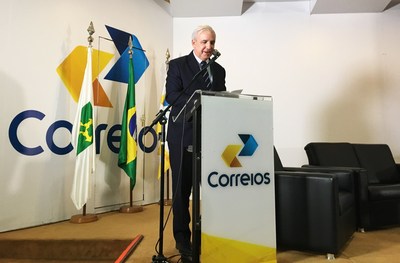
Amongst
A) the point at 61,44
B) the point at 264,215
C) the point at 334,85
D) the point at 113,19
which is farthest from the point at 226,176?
the point at 334,85

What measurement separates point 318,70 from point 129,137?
8.50 feet

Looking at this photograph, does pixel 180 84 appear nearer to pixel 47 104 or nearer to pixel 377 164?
pixel 47 104

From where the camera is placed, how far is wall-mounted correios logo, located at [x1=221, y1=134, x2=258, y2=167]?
1303mm

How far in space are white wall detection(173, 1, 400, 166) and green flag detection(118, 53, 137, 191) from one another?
1.36 metres

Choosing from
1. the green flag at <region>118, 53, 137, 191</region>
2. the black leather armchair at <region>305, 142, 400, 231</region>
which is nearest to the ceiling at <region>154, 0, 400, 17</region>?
the green flag at <region>118, 53, 137, 191</region>

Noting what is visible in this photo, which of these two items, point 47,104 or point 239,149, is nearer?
point 239,149

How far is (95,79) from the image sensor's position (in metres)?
3.19

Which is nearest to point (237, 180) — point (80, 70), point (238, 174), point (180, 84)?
point (238, 174)

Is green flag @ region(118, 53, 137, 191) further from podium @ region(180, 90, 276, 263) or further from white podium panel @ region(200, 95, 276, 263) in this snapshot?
white podium panel @ region(200, 95, 276, 263)

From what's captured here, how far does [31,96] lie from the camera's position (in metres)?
2.70

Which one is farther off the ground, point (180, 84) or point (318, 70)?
point (318, 70)

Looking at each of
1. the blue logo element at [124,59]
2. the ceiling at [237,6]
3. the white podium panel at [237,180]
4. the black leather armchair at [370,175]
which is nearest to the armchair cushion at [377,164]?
the black leather armchair at [370,175]

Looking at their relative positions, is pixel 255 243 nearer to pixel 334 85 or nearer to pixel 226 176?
pixel 226 176

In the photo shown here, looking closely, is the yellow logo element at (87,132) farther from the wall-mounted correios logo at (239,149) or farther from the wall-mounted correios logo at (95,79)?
the wall-mounted correios logo at (239,149)
